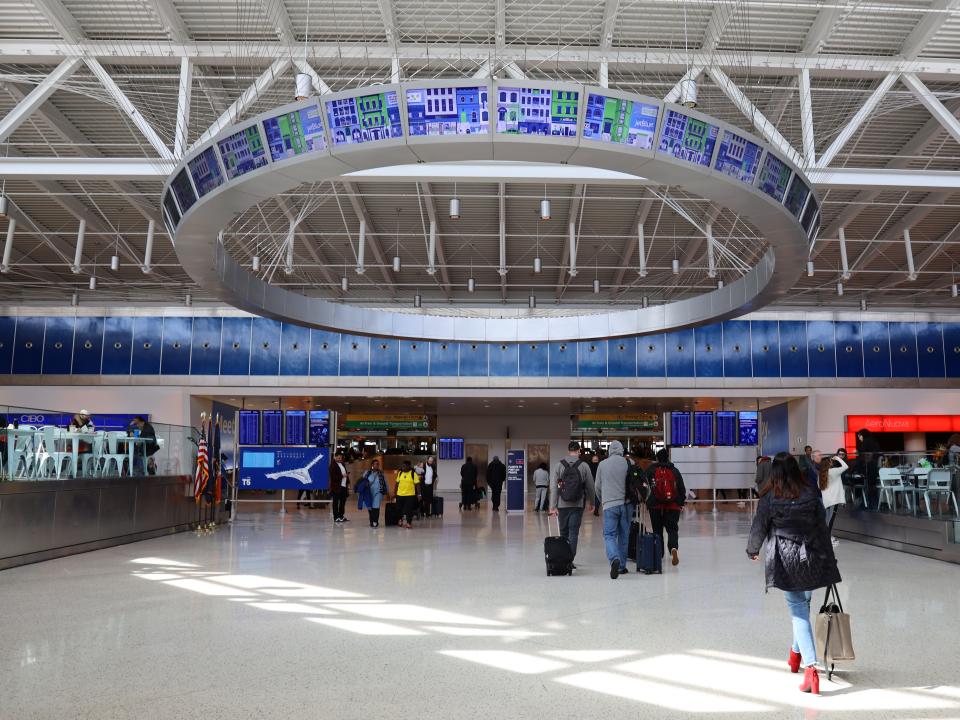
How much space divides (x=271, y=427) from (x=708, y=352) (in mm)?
16234

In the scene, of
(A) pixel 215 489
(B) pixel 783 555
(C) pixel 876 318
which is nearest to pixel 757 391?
(C) pixel 876 318

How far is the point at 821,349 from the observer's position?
1156 inches

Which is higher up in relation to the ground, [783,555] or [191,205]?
[191,205]

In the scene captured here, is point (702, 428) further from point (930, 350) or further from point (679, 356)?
point (930, 350)

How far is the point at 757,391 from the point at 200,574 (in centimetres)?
2344

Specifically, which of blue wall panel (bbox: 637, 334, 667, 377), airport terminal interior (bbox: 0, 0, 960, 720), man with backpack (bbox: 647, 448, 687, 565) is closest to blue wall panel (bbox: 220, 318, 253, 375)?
airport terminal interior (bbox: 0, 0, 960, 720)

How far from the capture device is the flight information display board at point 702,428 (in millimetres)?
31094

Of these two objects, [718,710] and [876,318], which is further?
[876,318]

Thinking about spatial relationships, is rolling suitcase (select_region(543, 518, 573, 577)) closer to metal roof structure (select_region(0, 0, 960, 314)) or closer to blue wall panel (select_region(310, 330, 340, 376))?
metal roof structure (select_region(0, 0, 960, 314))

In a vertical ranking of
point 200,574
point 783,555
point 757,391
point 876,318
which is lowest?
point 200,574

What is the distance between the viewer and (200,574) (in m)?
9.73

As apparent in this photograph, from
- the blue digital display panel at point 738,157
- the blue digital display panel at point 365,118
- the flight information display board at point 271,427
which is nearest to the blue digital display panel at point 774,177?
the blue digital display panel at point 738,157

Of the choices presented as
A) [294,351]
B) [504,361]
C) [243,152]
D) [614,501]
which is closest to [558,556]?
[614,501]

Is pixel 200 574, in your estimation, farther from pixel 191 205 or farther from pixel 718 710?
pixel 718 710
